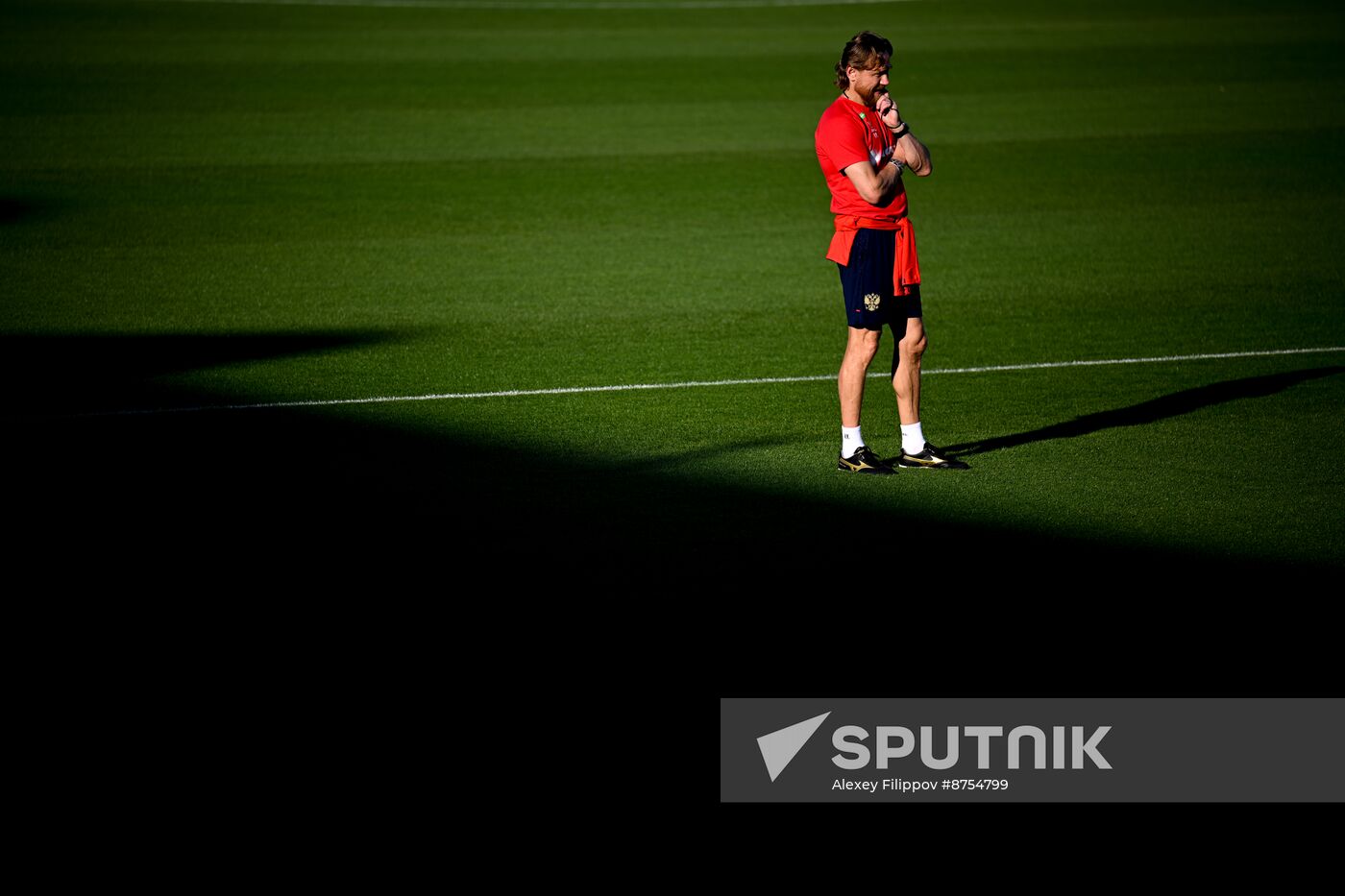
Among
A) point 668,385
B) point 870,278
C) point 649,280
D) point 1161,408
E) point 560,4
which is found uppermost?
point 560,4

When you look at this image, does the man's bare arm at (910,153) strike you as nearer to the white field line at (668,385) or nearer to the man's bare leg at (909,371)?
the man's bare leg at (909,371)

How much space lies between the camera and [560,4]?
30516 mm

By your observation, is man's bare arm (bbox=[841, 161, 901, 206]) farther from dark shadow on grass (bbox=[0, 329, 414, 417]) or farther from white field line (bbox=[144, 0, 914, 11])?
white field line (bbox=[144, 0, 914, 11])

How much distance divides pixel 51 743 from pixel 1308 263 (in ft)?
38.8

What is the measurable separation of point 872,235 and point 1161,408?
2.55 metres

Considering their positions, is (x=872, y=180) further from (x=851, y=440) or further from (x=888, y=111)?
(x=851, y=440)

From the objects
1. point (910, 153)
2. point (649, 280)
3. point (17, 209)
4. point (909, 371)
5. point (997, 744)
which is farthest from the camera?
point (17, 209)

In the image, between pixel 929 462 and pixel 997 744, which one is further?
pixel 929 462

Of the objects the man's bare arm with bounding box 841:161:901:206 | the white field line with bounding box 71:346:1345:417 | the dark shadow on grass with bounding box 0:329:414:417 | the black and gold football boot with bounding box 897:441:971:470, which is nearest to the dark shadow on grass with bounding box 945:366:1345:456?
the black and gold football boot with bounding box 897:441:971:470

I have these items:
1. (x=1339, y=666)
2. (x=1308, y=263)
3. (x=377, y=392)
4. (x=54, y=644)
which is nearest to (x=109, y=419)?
(x=377, y=392)

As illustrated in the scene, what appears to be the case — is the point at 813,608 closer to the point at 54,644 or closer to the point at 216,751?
the point at 216,751

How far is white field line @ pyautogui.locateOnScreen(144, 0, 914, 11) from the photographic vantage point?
96.2 ft

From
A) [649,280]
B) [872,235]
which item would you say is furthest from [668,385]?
[649,280]

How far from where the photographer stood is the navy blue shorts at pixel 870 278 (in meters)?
7.86
